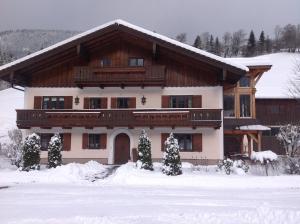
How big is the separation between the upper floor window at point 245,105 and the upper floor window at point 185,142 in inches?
209

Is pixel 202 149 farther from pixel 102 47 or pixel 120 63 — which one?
pixel 102 47

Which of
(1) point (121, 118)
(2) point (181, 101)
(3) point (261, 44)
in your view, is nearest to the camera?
(1) point (121, 118)

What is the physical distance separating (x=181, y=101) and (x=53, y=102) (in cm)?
901

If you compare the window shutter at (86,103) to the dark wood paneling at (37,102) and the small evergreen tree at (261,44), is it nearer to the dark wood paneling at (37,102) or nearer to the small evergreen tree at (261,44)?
the dark wood paneling at (37,102)

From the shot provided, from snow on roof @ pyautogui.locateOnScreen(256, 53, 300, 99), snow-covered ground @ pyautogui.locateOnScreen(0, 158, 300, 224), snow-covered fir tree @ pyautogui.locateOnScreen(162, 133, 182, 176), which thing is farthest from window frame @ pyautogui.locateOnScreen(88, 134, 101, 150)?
snow on roof @ pyautogui.locateOnScreen(256, 53, 300, 99)

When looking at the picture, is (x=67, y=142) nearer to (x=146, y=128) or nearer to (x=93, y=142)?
(x=93, y=142)

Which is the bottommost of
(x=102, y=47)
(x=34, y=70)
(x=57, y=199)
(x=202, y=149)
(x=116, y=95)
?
(x=57, y=199)

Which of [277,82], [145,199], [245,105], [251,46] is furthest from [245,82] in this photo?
[251,46]

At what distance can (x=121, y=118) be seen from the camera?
25.2 metres

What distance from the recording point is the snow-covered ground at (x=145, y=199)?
9547 millimetres

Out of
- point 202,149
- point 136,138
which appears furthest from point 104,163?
point 202,149

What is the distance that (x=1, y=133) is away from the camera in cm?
5181

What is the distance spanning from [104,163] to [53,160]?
5.16 metres

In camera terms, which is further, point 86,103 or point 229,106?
point 229,106
